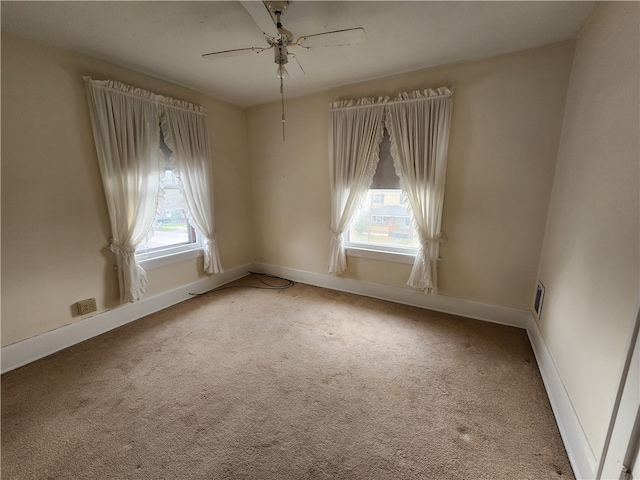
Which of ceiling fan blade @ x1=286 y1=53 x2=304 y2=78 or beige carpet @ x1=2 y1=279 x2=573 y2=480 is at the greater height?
ceiling fan blade @ x1=286 y1=53 x2=304 y2=78

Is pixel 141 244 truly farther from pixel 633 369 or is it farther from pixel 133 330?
pixel 633 369

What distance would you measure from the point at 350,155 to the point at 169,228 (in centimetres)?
226

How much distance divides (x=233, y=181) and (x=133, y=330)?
211 cm

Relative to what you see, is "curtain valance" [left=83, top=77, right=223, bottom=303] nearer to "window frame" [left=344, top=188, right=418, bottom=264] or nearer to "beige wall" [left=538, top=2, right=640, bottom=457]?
"window frame" [left=344, top=188, right=418, bottom=264]

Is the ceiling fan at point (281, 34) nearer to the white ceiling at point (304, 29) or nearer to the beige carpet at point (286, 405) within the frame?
the white ceiling at point (304, 29)

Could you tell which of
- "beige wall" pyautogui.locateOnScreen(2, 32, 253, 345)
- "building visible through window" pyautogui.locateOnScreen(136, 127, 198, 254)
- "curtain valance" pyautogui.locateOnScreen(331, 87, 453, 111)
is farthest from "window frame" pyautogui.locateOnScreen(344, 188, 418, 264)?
"beige wall" pyautogui.locateOnScreen(2, 32, 253, 345)

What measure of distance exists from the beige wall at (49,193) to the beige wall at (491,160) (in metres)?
2.14

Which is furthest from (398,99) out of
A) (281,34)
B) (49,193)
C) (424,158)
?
(49,193)

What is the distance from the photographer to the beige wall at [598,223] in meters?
1.10

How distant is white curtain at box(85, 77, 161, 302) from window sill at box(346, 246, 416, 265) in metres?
2.22

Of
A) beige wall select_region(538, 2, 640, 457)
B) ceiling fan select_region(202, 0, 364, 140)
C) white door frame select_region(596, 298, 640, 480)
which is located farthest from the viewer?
ceiling fan select_region(202, 0, 364, 140)

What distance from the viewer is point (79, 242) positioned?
2.25m

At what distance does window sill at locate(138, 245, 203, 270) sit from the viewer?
272cm

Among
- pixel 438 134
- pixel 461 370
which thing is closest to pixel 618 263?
pixel 461 370
